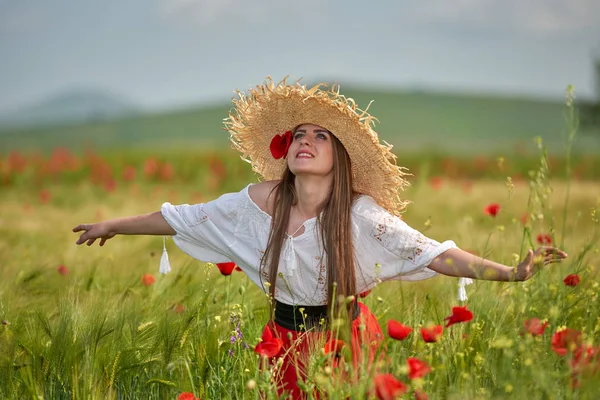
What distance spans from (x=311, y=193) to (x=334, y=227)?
0.69ft

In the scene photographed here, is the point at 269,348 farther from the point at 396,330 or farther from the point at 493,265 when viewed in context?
the point at 493,265

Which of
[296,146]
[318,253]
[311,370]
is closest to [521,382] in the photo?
[311,370]

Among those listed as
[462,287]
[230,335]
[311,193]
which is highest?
[311,193]

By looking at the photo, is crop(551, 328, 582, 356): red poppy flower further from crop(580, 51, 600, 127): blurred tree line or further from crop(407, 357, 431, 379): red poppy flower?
crop(580, 51, 600, 127): blurred tree line

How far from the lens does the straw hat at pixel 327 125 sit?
3053 millimetres

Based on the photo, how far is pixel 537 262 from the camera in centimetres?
254

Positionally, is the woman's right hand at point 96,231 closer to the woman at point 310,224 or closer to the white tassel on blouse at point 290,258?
the woman at point 310,224

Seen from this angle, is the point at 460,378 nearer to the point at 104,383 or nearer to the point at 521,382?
the point at 521,382

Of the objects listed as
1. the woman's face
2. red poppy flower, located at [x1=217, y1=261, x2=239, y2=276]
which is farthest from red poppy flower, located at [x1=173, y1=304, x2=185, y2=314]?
the woman's face

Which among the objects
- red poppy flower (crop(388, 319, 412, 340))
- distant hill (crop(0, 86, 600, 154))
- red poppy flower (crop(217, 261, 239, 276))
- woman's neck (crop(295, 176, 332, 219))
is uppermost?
woman's neck (crop(295, 176, 332, 219))

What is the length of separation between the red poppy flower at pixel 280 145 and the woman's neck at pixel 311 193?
176 millimetres

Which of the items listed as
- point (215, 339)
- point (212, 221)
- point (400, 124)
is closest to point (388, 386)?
point (215, 339)

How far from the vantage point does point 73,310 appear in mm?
2781

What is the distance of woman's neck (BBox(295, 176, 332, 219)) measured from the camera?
10.3 ft
